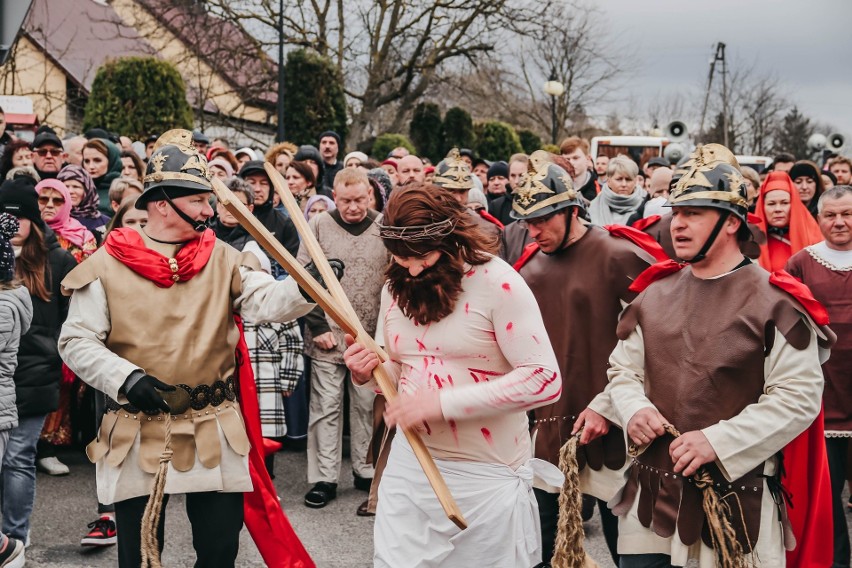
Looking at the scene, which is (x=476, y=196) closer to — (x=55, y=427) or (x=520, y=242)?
(x=520, y=242)

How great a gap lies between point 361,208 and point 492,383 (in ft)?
11.8

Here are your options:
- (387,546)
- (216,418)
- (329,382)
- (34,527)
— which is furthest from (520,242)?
(34,527)

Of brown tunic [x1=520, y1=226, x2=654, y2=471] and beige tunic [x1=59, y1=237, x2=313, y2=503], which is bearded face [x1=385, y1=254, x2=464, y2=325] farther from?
brown tunic [x1=520, y1=226, x2=654, y2=471]

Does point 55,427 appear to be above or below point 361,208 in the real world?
below

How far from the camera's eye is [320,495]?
6.43 m

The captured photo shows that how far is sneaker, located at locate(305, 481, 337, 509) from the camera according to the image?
21.0 feet

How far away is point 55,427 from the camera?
716 cm

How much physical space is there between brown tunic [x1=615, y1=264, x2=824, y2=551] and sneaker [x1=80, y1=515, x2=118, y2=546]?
337 cm

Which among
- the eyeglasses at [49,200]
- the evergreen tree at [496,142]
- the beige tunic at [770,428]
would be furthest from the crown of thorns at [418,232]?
the evergreen tree at [496,142]

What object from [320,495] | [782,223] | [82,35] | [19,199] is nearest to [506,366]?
[19,199]

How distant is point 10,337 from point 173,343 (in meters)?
1.55

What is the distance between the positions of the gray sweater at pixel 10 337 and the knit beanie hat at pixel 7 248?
0.10m

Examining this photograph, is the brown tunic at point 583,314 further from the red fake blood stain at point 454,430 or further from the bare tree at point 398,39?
the bare tree at point 398,39

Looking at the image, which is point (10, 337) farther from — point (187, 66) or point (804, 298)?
point (187, 66)
